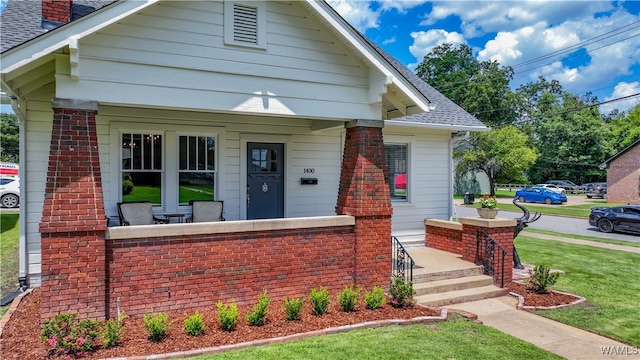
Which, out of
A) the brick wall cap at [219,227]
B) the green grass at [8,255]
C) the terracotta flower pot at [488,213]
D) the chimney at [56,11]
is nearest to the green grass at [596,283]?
the terracotta flower pot at [488,213]

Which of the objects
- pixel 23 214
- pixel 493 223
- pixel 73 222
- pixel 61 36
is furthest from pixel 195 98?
pixel 493 223

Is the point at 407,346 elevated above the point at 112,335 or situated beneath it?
situated beneath

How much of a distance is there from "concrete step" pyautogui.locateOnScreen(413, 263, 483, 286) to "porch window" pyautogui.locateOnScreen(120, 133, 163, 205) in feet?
17.5

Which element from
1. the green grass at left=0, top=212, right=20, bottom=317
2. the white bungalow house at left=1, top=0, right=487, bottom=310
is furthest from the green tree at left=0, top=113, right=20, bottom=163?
the white bungalow house at left=1, top=0, right=487, bottom=310

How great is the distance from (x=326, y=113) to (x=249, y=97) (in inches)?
53.3

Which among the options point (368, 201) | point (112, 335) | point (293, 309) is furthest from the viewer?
point (368, 201)

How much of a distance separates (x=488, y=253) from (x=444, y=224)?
1.97m

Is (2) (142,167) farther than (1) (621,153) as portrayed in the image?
No

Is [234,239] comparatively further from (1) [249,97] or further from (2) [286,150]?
(2) [286,150]

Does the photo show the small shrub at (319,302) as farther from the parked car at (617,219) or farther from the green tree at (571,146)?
the green tree at (571,146)

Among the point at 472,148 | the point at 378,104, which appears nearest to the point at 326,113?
the point at 378,104

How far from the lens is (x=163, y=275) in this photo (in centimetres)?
568

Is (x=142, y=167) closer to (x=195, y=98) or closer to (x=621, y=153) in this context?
(x=195, y=98)

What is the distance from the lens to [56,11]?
7.74 metres
